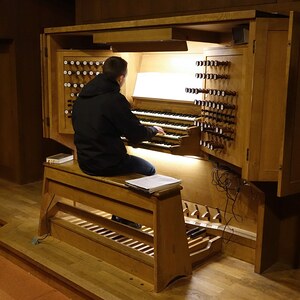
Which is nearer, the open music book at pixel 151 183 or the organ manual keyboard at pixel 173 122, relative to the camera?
the open music book at pixel 151 183

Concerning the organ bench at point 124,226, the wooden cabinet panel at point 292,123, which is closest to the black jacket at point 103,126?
the organ bench at point 124,226

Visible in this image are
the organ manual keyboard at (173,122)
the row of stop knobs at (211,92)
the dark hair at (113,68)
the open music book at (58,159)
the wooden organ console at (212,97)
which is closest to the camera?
the wooden organ console at (212,97)

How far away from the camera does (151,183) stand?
287cm

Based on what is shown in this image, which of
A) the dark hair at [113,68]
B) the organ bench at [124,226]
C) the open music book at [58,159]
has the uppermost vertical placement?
the dark hair at [113,68]

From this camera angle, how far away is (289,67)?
7.81 feet

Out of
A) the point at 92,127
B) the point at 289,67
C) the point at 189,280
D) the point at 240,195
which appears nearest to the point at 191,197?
the point at 240,195

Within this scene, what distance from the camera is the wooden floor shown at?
2.80 m

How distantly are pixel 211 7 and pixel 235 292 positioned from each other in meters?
1.99

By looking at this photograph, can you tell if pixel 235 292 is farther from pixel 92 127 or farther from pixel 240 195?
pixel 92 127

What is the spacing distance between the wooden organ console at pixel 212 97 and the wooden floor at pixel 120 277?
0.17 meters

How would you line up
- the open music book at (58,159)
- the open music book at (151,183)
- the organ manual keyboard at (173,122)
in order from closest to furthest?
the open music book at (151,183), the organ manual keyboard at (173,122), the open music book at (58,159)

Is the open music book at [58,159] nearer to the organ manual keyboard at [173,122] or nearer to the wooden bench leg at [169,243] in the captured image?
the organ manual keyboard at [173,122]

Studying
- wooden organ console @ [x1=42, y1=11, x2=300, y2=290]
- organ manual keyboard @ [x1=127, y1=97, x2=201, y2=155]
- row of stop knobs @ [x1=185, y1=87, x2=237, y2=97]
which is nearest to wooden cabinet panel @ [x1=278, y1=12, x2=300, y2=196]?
wooden organ console @ [x1=42, y1=11, x2=300, y2=290]

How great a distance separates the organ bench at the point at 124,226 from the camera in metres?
2.82
